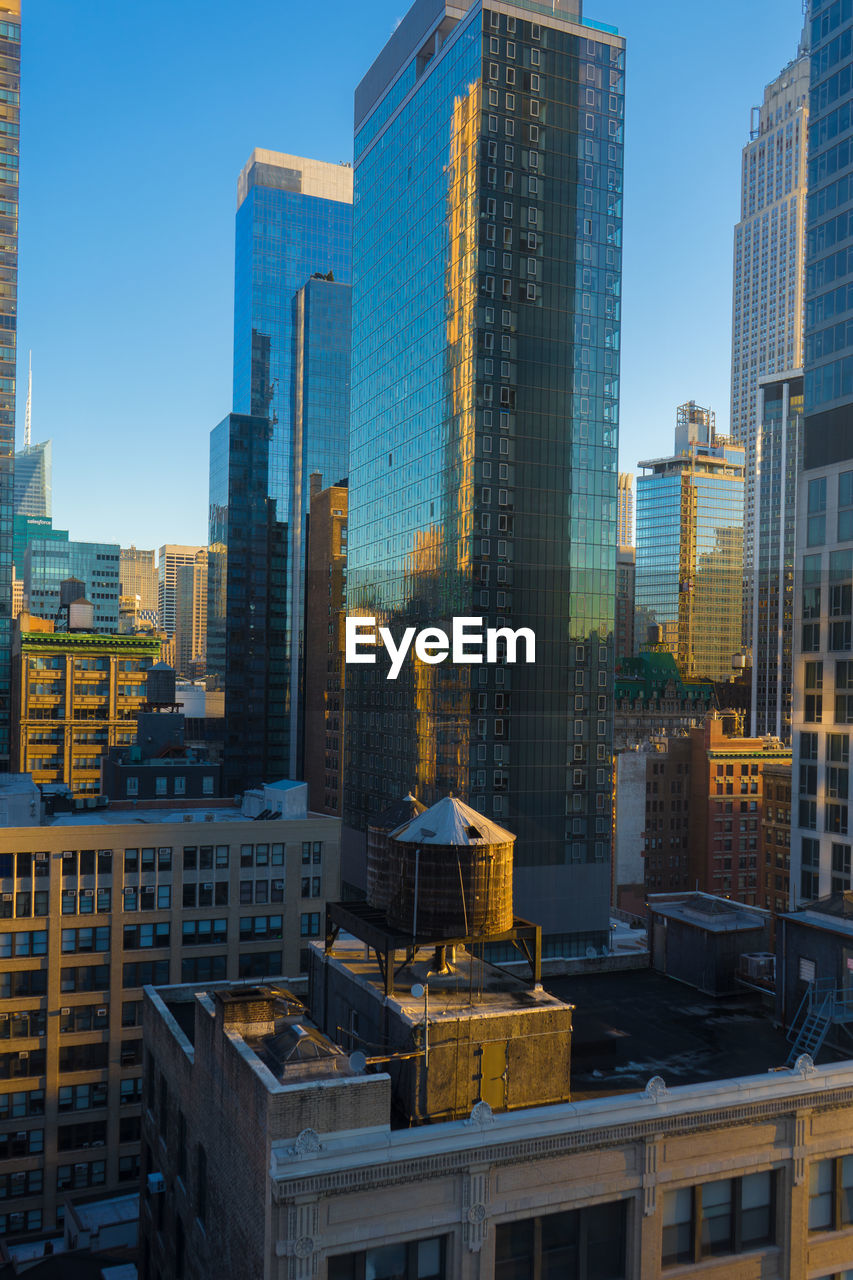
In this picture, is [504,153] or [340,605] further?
[340,605]

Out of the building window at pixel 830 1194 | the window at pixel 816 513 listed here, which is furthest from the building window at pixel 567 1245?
the window at pixel 816 513

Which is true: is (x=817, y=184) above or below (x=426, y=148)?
below

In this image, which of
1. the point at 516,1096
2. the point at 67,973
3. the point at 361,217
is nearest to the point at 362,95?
the point at 361,217

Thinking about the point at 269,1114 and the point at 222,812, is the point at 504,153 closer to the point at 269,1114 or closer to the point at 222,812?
the point at 222,812

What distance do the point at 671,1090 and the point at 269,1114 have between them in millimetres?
11507

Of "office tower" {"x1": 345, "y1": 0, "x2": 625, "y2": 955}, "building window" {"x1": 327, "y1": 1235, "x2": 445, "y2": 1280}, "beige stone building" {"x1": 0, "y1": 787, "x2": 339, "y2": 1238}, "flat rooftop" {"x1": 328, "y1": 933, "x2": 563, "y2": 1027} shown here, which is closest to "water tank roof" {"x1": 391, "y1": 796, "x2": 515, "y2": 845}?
"flat rooftop" {"x1": 328, "y1": 933, "x2": 563, "y2": 1027}

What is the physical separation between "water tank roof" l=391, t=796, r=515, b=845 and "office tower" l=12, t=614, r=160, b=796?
136m

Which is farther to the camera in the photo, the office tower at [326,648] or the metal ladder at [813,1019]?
the office tower at [326,648]

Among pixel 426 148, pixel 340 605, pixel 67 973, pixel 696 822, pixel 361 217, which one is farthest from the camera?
pixel 340 605

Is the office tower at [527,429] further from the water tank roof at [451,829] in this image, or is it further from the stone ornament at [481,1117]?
the stone ornament at [481,1117]

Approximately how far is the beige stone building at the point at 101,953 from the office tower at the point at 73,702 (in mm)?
90922

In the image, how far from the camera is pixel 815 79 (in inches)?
2714

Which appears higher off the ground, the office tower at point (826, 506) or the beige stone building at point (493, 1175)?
the office tower at point (826, 506)

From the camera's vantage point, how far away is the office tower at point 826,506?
213 feet
